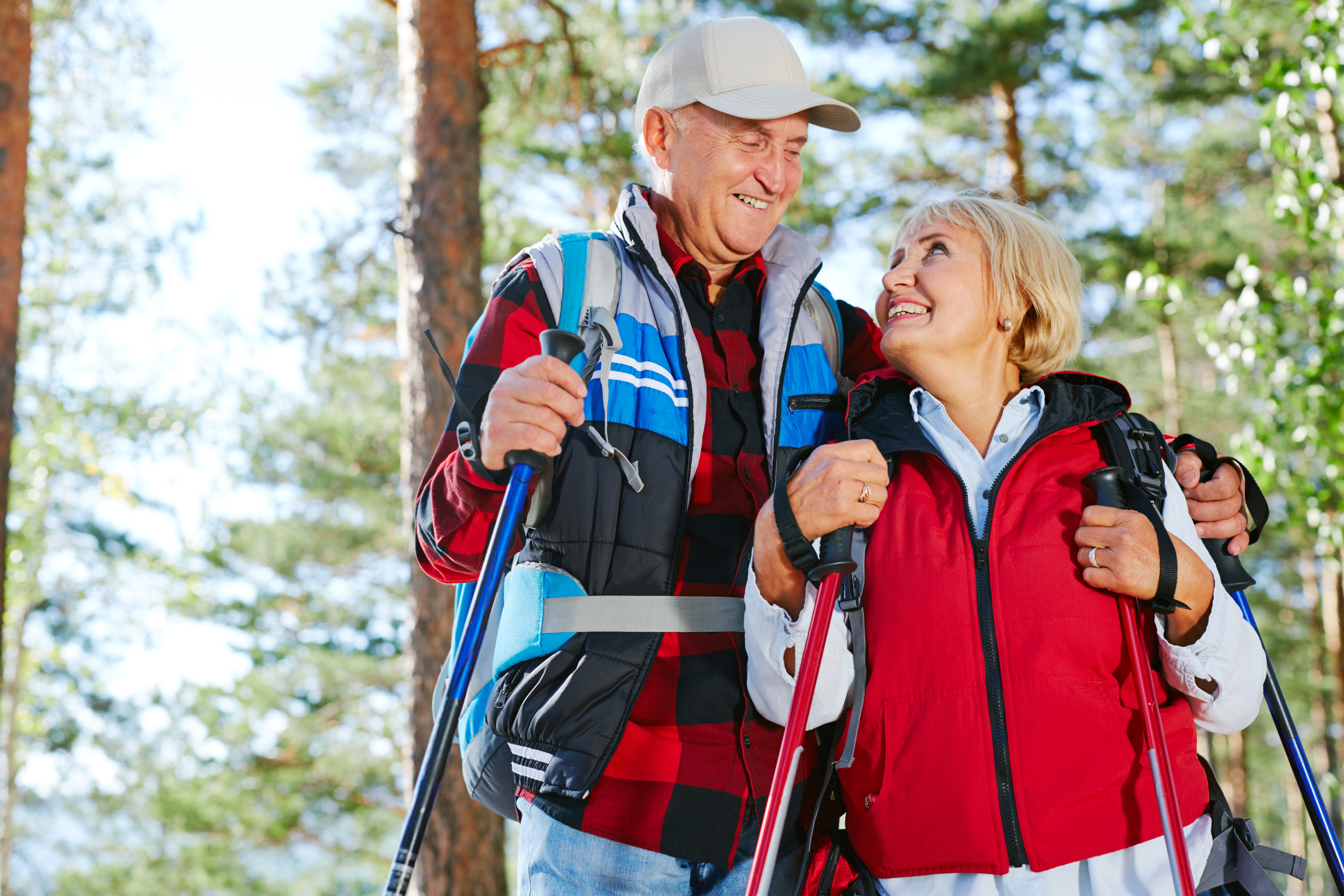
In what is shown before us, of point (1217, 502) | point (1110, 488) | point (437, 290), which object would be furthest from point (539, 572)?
point (437, 290)

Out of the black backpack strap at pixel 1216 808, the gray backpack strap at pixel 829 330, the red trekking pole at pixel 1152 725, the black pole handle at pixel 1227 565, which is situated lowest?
the black backpack strap at pixel 1216 808

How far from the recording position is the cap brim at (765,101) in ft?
8.13

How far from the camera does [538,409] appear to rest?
1918 millimetres

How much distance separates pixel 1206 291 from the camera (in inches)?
592

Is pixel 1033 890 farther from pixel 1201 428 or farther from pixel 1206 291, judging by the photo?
pixel 1201 428

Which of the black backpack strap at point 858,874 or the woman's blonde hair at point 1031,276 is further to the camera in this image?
the woman's blonde hair at point 1031,276

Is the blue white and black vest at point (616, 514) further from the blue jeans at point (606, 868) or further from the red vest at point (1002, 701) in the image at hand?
the red vest at point (1002, 701)

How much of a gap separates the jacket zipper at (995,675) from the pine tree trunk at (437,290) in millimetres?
3365

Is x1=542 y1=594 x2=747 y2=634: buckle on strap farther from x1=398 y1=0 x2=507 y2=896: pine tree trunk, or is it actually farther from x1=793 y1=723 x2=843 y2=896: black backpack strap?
x1=398 y1=0 x2=507 y2=896: pine tree trunk

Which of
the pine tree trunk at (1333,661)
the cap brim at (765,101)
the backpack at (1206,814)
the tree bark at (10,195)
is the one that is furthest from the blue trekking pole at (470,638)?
the pine tree trunk at (1333,661)

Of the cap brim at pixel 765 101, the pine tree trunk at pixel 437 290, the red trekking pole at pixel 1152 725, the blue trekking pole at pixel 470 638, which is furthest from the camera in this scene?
the pine tree trunk at pixel 437 290

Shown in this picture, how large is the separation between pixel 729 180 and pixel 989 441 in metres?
0.86

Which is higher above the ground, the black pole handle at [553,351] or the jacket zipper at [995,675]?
the black pole handle at [553,351]

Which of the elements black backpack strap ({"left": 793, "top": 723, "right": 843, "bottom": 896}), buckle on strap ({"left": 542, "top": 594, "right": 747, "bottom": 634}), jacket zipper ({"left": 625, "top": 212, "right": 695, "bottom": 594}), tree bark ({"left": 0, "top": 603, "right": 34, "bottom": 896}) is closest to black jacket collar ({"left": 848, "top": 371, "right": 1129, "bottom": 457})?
jacket zipper ({"left": 625, "top": 212, "right": 695, "bottom": 594})
